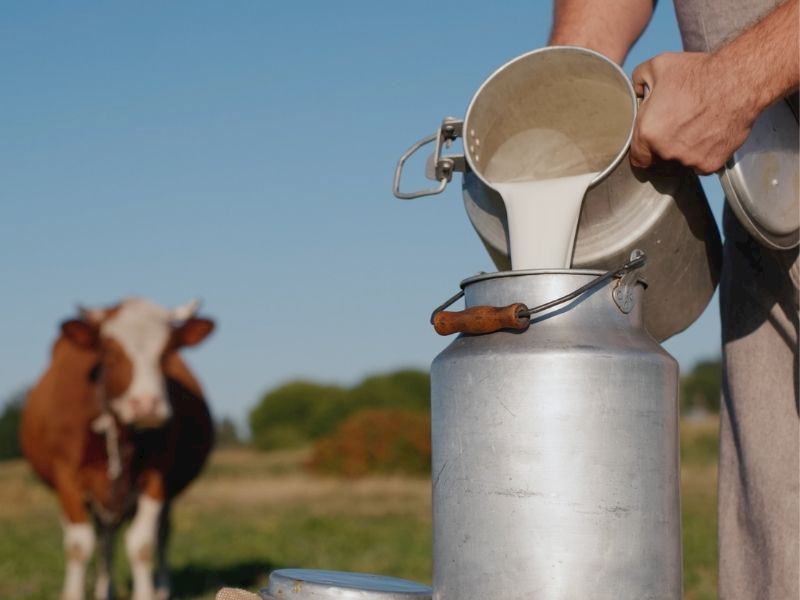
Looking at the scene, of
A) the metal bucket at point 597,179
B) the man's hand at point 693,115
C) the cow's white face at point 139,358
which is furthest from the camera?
the cow's white face at point 139,358

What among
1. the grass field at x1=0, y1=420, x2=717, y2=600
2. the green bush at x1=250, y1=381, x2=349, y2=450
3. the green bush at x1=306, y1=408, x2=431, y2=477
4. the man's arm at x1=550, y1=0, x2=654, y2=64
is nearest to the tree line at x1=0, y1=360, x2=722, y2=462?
the green bush at x1=250, y1=381, x2=349, y2=450

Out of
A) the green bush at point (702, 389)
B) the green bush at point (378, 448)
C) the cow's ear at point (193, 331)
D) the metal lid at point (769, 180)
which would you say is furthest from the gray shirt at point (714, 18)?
the green bush at point (702, 389)

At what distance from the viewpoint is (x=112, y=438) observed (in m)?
6.23

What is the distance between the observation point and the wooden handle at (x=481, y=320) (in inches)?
72.3

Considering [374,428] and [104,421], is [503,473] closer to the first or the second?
[104,421]

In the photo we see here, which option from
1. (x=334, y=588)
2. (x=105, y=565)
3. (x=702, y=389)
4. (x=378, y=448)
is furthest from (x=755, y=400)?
(x=702, y=389)

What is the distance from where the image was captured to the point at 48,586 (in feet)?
21.7

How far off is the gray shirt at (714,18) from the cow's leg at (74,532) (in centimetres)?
466

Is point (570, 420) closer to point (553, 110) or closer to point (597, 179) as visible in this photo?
point (597, 179)

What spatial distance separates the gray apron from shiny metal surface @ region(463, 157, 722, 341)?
15cm

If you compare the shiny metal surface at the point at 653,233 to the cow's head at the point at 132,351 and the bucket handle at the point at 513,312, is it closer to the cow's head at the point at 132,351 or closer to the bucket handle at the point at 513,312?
the bucket handle at the point at 513,312

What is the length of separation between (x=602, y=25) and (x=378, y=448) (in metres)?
21.2

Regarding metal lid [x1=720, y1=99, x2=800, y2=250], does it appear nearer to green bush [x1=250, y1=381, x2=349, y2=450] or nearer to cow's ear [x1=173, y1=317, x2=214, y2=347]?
cow's ear [x1=173, y1=317, x2=214, y2=347]

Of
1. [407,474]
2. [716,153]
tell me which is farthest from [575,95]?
[407,474]
